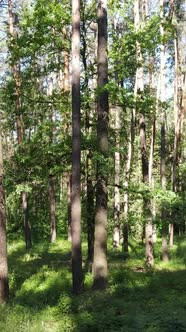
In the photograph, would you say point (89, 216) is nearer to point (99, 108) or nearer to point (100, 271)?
point (100, 271)

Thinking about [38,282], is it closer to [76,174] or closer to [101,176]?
[76,174]

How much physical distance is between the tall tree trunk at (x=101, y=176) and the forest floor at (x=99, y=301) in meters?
0.63

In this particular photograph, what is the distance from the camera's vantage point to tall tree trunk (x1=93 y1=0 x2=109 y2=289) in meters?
12.0

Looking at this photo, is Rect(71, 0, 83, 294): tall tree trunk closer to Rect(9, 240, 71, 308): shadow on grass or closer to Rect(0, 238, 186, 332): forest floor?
Rect(0, 238, 186, 332): forest floor

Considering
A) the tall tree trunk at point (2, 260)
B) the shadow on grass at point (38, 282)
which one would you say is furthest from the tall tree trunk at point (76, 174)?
the tall tree trunk at point (2, 260)

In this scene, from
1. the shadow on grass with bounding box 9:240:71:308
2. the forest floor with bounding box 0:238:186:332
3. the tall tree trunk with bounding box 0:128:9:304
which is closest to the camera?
the forest floor with bounding box 0:238:186:332

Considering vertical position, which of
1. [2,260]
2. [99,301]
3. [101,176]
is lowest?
[99,301]

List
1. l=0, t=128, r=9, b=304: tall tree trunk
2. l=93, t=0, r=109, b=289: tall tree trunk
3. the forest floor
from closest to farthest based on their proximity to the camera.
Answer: the forest floor → l=0, t=128, r=9, b=304: tall tree trunk → l=93, t=0, r=109, b=289: tall tree trunk

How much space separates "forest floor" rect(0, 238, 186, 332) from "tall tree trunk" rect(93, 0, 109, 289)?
628 mm

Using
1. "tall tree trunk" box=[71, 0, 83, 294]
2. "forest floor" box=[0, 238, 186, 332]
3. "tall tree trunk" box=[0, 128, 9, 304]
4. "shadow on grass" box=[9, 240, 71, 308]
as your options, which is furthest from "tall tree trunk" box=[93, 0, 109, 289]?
"tall tree trunk" box=[0, 128, 9, 304]

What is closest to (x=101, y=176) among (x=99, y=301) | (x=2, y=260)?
(x=99, y=301)

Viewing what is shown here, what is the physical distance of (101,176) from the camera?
12039 mm

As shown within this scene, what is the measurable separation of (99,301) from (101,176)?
3.47m

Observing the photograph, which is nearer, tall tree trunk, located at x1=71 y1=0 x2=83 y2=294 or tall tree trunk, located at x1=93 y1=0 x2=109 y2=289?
tall tree trunk, located at x1=93 y1=0 x2=109 y2=289
